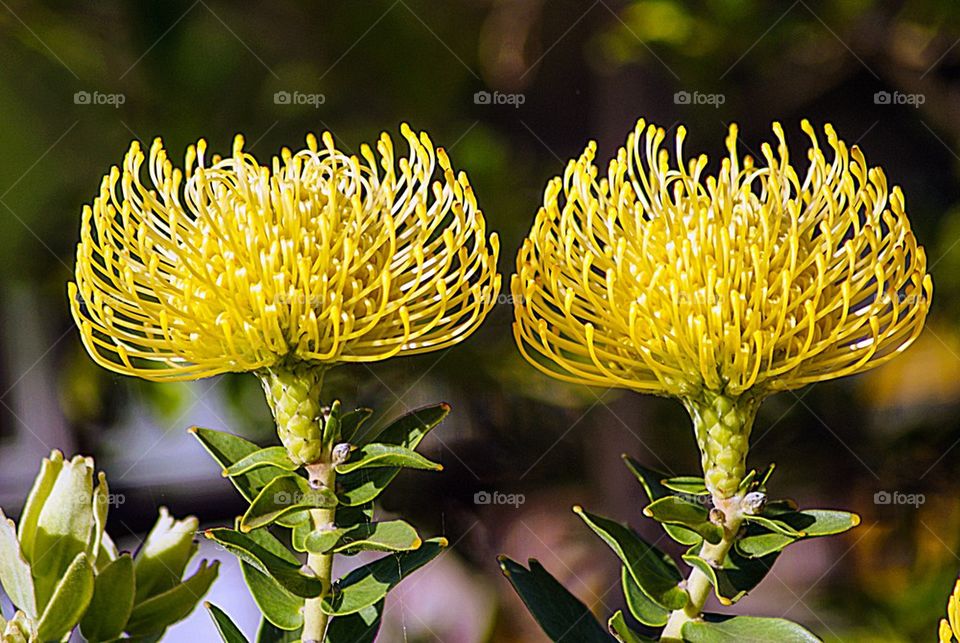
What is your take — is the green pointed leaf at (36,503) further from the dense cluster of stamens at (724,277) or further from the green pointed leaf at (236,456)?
the dense cluster of stamens at (724,277)

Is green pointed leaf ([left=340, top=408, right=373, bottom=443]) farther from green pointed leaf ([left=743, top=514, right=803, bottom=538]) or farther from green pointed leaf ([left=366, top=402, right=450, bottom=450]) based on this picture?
green pointed leaf ([left=743, top=514, right=803, bottom=538])

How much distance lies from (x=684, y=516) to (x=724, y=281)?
89 millimetres

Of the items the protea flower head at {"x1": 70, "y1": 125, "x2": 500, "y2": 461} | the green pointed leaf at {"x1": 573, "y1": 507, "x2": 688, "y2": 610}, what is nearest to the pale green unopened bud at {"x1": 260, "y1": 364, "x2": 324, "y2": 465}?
the protea flower head at {"x1": 70, "y1": 125, "x2": 500, "y2": 461}

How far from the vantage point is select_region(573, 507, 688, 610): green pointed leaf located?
0.38 meters

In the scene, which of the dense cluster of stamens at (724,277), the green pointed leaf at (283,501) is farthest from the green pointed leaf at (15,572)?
the dense cluster of stamens at (724,277)

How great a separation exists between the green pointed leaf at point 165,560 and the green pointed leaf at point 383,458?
13cm

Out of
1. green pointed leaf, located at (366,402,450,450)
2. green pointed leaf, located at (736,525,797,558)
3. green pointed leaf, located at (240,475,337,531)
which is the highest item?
green pointed leaf, located at (366,402,450,450)

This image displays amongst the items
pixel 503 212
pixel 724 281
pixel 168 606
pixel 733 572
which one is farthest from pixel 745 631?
pixel 503 212

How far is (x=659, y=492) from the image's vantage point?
0.41 m

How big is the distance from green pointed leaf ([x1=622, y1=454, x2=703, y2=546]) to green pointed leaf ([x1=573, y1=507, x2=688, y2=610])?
0.04 feet

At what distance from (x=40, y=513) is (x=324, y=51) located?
1.34ft

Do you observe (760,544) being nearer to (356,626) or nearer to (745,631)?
(745,631)

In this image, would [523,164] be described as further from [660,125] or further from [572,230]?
[572,230]

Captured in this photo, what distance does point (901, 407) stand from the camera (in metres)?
0.82
